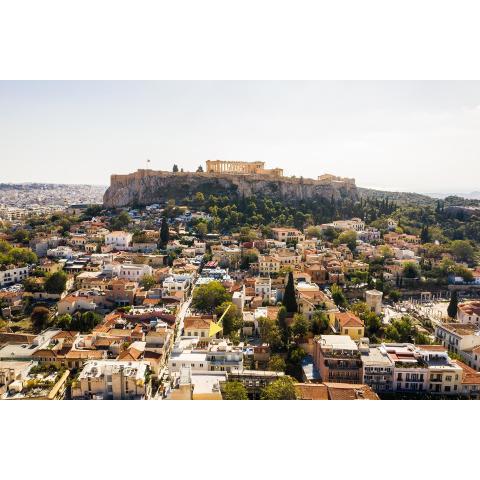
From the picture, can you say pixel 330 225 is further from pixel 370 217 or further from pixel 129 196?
pixel 129 196

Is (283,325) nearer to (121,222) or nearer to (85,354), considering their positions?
(85,354)

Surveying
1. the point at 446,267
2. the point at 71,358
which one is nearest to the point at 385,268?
the point at 446,267

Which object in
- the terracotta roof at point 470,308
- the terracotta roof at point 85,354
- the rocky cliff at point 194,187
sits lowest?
the terracotta roof at point 85,354

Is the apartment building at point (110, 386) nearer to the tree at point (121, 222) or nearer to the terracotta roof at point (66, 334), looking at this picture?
the terracotta roof at point (66, 334)

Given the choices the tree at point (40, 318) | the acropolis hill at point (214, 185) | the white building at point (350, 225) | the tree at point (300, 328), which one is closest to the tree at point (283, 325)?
the tree at point (300, 328)

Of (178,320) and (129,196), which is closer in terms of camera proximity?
(178,320)

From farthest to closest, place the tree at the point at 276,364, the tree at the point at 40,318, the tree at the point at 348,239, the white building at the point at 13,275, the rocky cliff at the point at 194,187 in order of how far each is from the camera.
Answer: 1. the rocky cliff at the point at 194,187
2. the tree at the point at 348,239
3. the white building at the point at 13,275
4. the tree at the point at 40,318
5. the tree at the point at 276,364
